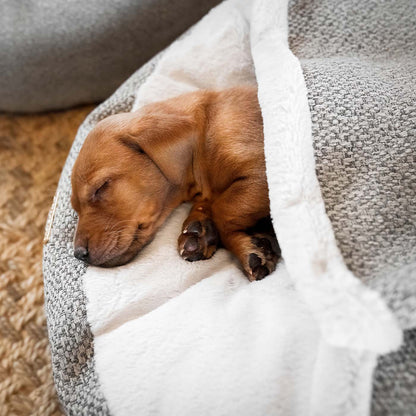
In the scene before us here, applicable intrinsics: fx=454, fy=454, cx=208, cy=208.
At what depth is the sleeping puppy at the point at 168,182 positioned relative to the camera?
5.25ft

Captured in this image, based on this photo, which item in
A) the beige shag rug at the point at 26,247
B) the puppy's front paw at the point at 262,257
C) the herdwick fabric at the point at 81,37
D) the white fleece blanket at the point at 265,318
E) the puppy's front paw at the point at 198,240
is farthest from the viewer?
the herdwick fabric at the point at 81,37

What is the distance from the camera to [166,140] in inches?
64.7

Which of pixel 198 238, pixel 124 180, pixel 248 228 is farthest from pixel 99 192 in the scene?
pixel 248 228

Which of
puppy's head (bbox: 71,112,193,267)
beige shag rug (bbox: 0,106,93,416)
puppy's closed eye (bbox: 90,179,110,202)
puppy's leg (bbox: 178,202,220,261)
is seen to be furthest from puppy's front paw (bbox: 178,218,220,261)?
beige shag rug (bbox: 0,106,93,416)

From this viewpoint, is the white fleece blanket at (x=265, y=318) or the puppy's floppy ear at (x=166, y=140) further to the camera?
the puppy's floppy ear at (x=166, y=140)

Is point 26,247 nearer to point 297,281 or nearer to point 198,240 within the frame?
point 198,240

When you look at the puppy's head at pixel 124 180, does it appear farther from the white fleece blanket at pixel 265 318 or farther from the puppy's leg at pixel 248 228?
the puppy's leg at pixel 248 228

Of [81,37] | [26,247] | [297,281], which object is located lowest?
[26,247]

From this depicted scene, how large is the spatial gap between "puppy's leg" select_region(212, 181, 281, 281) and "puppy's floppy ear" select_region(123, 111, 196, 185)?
21 centimetres

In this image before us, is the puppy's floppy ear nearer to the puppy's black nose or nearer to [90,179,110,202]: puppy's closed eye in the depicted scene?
[90,179,110,202]: puppy's closed eye

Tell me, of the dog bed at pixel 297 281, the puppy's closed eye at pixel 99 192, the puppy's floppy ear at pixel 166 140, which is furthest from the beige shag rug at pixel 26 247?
the puppy's floppy ear at pixel 166 140

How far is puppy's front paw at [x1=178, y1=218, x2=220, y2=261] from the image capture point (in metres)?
1.62

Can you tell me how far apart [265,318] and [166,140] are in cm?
73

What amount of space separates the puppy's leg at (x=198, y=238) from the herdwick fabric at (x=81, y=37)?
3.57 ft
